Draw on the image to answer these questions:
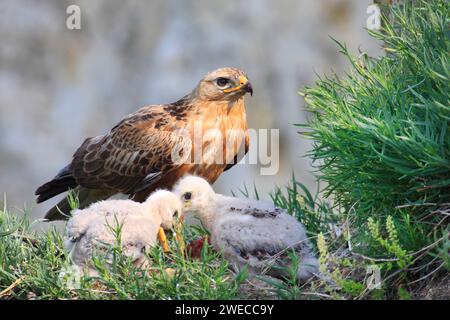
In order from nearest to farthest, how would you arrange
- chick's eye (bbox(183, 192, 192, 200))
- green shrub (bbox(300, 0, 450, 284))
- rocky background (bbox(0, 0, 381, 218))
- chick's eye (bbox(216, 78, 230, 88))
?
green shrub (bbox(300, 0, 450, 284)) < chick's eye (bbox(183, 192, 192, 200)) < chick's eye (bbox(216, 78, 230, 88)) < rocky background (bbox(0, 0, 381, 218))

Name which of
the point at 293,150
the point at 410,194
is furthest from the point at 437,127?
the point at 293,150

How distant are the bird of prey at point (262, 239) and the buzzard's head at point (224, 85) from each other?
4.66 feet

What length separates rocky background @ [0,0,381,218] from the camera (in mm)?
11672

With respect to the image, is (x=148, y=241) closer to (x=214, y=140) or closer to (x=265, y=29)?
(x=214, y=140)

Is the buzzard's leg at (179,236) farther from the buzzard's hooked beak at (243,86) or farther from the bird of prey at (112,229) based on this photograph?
the buzzard's hooked beak at (243,86)

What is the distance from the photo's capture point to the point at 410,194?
500cm

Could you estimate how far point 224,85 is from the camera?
6.77m

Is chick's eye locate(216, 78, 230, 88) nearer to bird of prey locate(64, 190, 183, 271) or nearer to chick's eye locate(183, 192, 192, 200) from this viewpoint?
chick's eye locate(183, 192, 192, 200)

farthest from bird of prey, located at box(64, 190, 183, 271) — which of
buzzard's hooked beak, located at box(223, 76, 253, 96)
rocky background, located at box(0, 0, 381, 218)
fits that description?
rocky background, located at box(0, 0, 381, 218)

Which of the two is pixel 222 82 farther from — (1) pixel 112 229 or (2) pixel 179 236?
(1) pixel 112 229

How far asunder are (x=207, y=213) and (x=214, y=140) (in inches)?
47.4

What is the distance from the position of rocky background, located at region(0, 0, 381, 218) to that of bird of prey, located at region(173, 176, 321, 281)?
6096 mm

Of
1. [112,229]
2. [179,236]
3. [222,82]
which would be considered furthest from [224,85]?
[112,229]

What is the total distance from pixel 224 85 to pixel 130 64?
17.8 feet
